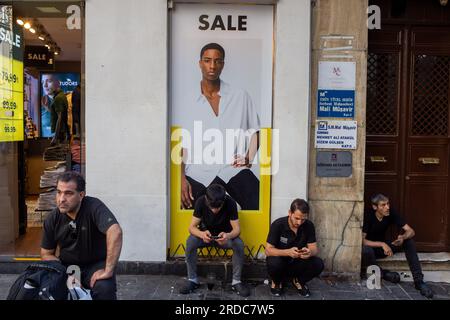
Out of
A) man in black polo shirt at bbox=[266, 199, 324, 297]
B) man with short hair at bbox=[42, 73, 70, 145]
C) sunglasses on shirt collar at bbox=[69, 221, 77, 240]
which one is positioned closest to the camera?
sunglasses on shirt collar at bbox=[69, 221, 77, 240]

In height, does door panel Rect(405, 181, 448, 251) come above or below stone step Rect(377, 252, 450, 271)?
above

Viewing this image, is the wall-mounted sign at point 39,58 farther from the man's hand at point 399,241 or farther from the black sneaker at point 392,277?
the black sneaker at point 392,277

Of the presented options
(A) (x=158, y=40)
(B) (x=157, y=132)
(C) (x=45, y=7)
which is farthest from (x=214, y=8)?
(C) (x=45, y=7)

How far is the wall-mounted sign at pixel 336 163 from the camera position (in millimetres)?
5742

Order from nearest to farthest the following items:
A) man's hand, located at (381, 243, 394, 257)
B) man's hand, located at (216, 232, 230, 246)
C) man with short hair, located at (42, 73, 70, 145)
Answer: man's hand, located at (216, 232, 230, 246) < man's hand, located at (381, 243, 394, 257) < man with short hair, located at (42, 73, 70, 145)

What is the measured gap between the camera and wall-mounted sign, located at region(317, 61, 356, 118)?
18.7 feet

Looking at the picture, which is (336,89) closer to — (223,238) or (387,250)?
(387,250)

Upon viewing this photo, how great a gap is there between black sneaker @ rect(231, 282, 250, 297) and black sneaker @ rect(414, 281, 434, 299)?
2.04 metres

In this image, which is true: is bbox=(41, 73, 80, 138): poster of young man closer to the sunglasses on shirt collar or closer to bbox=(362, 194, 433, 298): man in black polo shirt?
the sunglasses on shirt collar

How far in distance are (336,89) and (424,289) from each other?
8.53 feet

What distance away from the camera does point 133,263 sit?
5.75 meters

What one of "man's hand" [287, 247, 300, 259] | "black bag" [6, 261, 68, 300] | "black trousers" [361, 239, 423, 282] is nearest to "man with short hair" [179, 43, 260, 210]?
"man's hand" [287, 247, 300, 259]

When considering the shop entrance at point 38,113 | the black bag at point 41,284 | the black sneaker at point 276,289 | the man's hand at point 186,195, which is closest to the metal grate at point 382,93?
the black sneaker at point 276,289
